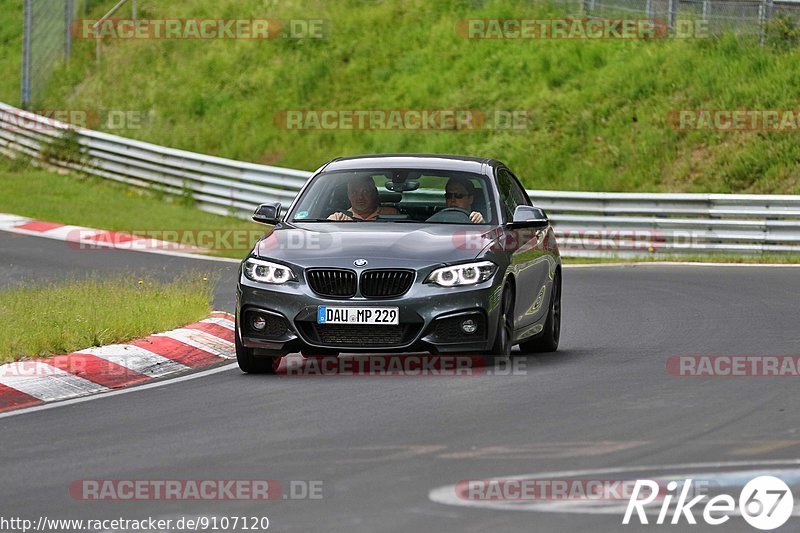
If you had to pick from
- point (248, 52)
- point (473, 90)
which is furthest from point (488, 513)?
point (248, 52)

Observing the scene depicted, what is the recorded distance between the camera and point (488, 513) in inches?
255

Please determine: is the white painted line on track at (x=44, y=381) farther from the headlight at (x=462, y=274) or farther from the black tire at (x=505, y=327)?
the black tire at (x=505, y=327)

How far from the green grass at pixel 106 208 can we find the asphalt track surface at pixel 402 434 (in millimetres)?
13968

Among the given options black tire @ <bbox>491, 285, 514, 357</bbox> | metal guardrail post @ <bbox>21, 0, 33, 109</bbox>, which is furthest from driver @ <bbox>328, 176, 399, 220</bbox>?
metal guardrail post @ <bbox>21, 0, 33, 109</bbox>

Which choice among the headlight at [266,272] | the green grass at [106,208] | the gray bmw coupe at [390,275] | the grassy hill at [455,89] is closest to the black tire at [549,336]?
the gray bmw coupe at [390,275]

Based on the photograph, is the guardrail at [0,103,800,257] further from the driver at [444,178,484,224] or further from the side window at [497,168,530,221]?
the driver at [444,178,484,224]


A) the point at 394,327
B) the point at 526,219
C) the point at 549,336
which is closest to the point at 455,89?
the point at 549,336

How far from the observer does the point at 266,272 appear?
1112 cm

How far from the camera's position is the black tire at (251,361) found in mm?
11188

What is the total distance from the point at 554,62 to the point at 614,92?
2534 mm

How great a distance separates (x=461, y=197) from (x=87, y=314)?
309cm

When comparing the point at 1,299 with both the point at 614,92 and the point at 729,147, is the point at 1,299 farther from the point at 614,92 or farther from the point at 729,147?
the point at 614,92

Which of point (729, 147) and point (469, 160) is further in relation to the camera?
point (729, 147)

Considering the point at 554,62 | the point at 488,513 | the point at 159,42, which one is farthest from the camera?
the point at 159,42
